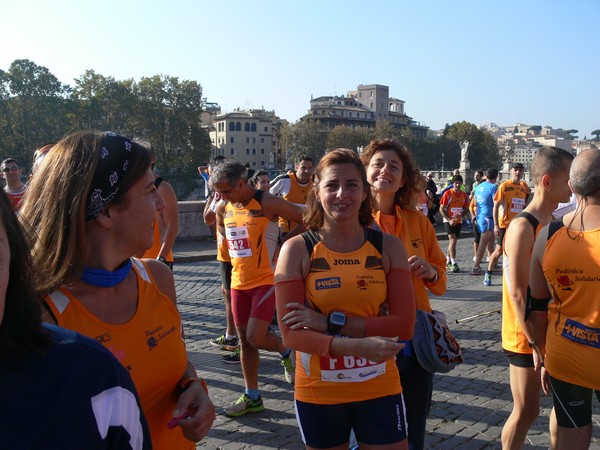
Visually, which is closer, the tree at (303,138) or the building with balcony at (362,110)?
the tree at (303,138)

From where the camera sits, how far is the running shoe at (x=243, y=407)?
466cm

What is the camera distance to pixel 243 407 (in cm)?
470

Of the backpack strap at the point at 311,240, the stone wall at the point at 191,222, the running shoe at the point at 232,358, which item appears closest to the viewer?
the backpack strap at the point at 311,240

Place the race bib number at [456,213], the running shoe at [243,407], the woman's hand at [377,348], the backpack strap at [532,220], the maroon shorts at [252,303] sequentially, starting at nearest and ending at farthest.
A: 1. the woman's hand at [377,348]
2. the backpack strap at [532,220]
3. the running shoe at [243,407]
4. the maroon shorts at [252,303]
5. the race bib number at [456,213]

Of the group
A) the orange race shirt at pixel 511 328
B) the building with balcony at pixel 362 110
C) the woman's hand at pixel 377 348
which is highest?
the building with balcony at pixel 362 110

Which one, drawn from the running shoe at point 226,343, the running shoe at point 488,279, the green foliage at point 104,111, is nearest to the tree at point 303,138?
the green foliage at point 104,111

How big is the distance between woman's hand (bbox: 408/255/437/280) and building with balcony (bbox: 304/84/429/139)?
118m

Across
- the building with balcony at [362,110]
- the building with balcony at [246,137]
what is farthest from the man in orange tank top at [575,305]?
the building with balcony at [362,110]

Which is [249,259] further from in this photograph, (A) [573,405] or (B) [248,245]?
(A) [573,405]

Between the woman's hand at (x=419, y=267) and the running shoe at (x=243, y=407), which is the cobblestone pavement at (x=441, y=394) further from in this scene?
the woman's hand at (x=419, y=267)

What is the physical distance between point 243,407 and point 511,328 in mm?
2309

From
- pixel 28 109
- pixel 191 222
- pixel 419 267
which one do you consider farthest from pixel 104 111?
pixel 419 267

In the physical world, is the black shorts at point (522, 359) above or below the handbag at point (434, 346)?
below

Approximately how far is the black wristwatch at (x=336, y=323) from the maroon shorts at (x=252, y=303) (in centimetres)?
230
